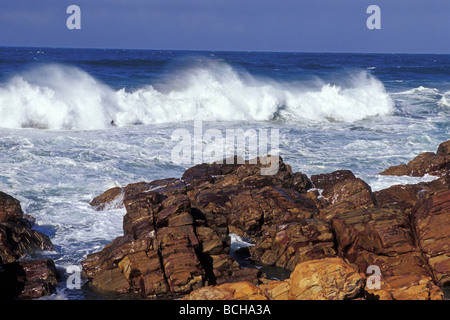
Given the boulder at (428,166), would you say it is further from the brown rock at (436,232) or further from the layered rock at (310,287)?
Result: the layered rock at (310,287)

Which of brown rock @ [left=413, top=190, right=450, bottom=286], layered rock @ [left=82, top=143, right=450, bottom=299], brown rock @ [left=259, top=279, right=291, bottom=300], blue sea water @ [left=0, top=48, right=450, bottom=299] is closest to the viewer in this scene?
brown rock @ [left=259, top=279, right=291, bottom=300]

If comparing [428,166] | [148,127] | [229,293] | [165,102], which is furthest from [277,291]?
[165,102]

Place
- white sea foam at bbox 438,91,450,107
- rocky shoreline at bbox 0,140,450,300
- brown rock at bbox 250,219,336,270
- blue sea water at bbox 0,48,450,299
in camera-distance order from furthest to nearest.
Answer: white sea foam at bbox 438,91,450,107 → blue sea water at bbox 0,48,450,299 → brown rock at bbox 250,219,336,270 → rocky shoreline at bbox 0,140,450,300

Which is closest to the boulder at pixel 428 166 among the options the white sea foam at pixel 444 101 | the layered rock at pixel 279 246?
the layered rock at pixel 279 246

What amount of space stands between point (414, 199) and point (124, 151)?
934cm

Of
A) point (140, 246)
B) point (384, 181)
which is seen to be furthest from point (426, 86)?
point (140, 246)

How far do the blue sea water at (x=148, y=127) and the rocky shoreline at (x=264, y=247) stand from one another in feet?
2.55

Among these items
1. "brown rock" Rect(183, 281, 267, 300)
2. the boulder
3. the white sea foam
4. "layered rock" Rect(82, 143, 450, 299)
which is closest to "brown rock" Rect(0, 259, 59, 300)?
"layered rock" Rect(82, 143, 450, 299)

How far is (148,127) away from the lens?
2238cm

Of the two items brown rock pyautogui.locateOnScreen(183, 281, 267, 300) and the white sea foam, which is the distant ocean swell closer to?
the white sea foam

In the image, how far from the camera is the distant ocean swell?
22777mm

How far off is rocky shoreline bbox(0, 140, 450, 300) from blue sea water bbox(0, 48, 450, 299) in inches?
30.6

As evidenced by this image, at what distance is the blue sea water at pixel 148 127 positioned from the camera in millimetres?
12070
